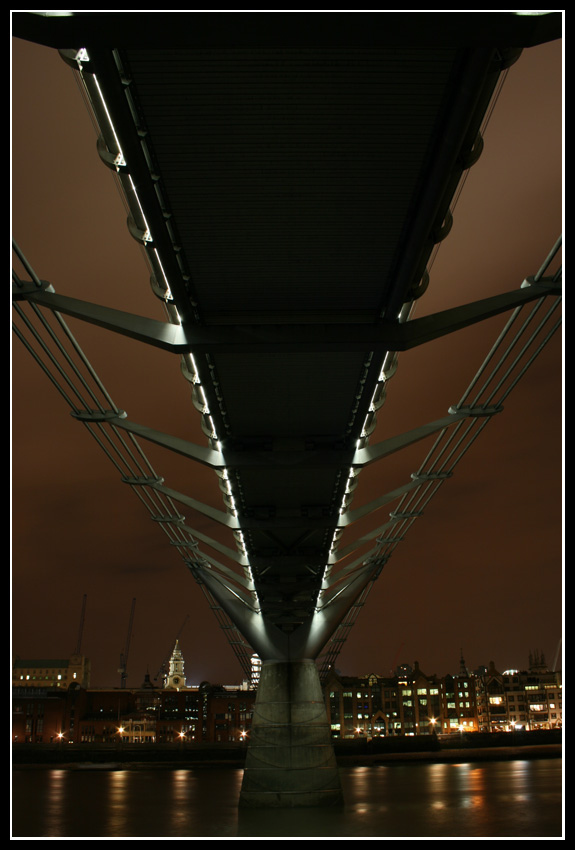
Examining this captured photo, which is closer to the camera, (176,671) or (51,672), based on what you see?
(51,672)

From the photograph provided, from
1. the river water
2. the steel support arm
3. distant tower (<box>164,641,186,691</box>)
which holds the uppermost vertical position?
the steel support arm

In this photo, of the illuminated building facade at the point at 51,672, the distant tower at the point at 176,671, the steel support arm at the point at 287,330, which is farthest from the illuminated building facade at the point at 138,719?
the steel support arm at the point at 287,330

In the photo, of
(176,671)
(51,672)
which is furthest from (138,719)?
(176,671)

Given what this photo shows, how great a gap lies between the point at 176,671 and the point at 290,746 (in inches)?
6100

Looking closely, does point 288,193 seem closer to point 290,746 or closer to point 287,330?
point 287,330

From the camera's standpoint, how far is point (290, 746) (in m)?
26.9

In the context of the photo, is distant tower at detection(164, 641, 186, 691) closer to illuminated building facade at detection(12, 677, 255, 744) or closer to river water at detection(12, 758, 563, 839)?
illuminated building facade at detection(12, 677, 255, 744)

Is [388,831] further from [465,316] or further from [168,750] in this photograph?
[168,750]

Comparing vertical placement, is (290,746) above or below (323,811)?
above

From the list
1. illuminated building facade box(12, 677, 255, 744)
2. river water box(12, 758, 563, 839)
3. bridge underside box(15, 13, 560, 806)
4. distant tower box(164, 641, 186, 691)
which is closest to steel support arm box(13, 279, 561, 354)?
bridge underside box(15, 13, 560, 806)

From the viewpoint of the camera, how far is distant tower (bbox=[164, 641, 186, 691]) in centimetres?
17138

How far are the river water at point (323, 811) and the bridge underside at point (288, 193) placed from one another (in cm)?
939

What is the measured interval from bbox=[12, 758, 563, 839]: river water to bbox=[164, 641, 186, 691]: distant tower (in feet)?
377
